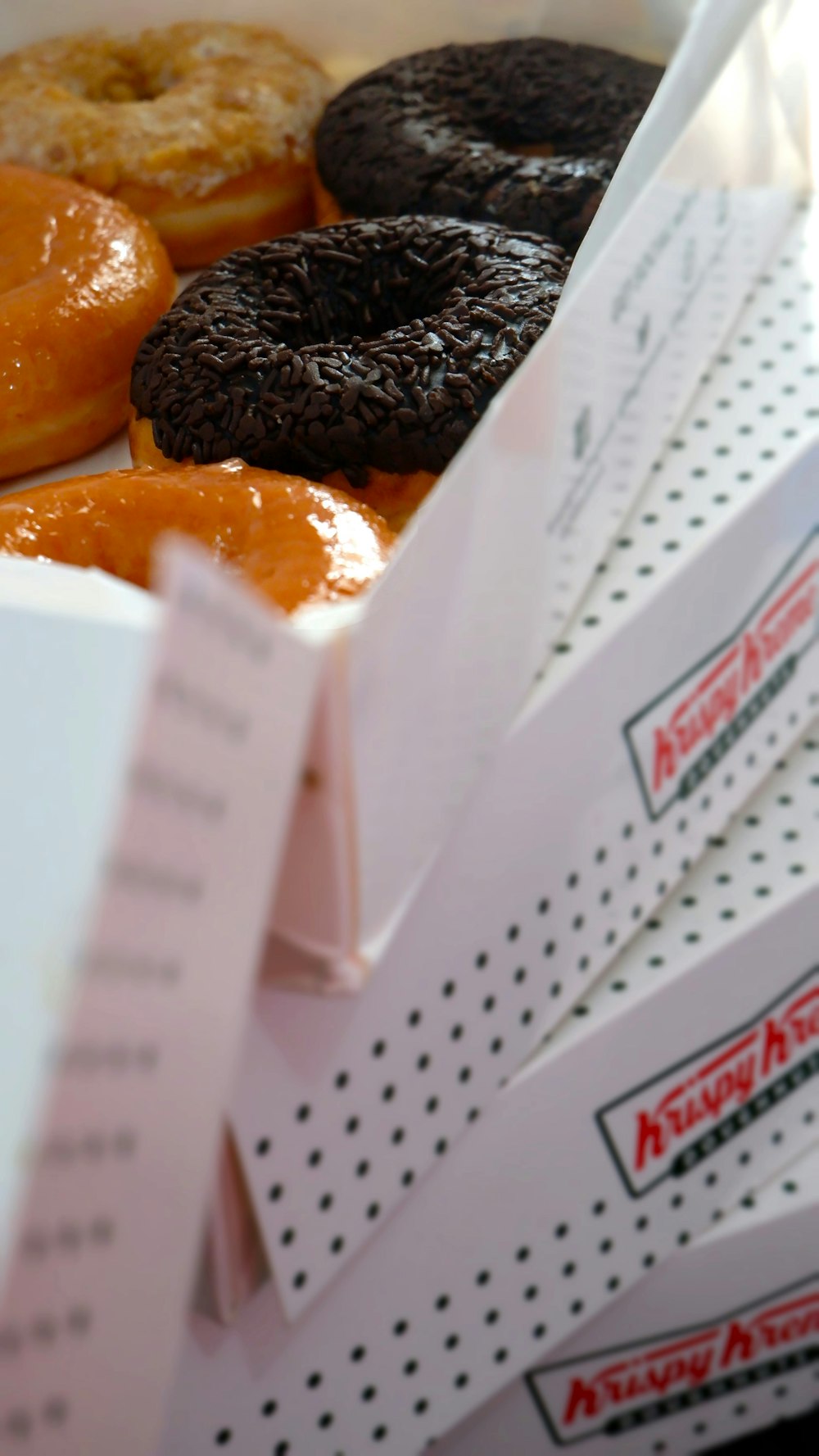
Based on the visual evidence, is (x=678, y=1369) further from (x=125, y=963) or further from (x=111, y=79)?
(x=111, y=79)

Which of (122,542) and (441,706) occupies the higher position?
(441,706)

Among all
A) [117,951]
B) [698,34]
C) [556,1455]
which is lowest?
[556,1455]

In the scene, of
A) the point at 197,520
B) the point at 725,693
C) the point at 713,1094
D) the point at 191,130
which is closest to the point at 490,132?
the point at 191,130

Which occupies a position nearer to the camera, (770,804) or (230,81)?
(770,804)

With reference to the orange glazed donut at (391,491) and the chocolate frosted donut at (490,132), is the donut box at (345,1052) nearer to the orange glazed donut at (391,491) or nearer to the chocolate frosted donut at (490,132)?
the orange glazed donut at (391,491)

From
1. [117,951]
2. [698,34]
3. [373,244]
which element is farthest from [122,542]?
[117,951]

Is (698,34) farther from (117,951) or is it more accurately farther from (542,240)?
(542,240)

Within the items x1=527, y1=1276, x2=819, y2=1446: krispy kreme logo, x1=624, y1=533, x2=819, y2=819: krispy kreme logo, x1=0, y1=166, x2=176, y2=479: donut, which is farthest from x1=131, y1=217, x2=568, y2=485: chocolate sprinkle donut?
x1=527, y1=1276, x2=819, y2=1446: krispy kreme logo

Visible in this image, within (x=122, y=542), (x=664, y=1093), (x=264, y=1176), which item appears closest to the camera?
(x=264, y=1176)
